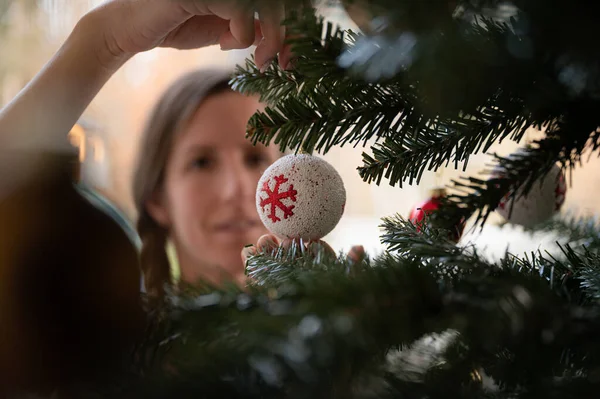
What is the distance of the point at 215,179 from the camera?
3.41 feet

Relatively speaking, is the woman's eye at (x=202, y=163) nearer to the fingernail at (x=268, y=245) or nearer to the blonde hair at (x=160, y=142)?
the blonde hair at (x=160, y=142)

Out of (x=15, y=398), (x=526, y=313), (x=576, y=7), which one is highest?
(x=576, y=7)

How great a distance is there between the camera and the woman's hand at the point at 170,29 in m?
0.38

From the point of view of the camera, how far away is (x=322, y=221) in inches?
16.5

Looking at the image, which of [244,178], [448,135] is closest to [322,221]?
[448,135]

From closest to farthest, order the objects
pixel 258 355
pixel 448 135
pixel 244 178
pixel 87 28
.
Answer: pixel 258 355
pixel 448 135
pixel 87 28
pixel 244 178

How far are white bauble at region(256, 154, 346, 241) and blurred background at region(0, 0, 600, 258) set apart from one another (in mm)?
379

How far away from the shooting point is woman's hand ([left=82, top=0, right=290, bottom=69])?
0.38 meters

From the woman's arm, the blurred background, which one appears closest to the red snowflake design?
the woman's arm

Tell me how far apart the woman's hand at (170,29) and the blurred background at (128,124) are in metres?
0.33

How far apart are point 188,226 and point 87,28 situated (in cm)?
64

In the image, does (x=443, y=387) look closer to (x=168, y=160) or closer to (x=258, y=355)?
(x=258, y=355)

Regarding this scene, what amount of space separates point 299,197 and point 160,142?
2.41 ft

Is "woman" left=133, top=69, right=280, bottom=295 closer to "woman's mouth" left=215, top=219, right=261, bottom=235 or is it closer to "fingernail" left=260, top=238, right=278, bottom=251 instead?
"woman's mouth" left=215, top=219, right=261, bottom=235
